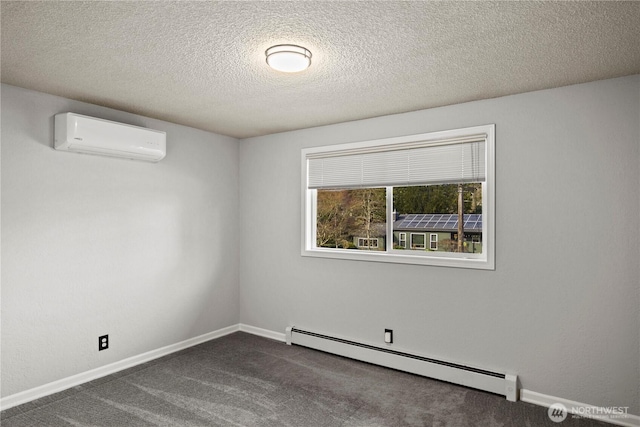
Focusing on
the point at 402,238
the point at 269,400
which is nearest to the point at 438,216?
the point at 402,238

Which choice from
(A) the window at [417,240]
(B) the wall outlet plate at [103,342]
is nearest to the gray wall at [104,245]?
(B) the wall outlet plate at [103,342]

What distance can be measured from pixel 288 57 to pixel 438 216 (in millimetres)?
2061

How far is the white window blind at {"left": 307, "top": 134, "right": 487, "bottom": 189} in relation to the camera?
10.8 feet

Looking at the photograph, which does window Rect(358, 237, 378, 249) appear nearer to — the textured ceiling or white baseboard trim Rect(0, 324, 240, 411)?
the textured ceiling

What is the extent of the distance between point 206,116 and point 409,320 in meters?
2.73

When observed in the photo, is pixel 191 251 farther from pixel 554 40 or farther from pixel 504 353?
pixel 554 40

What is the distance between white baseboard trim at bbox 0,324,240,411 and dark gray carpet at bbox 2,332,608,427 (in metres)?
0.07

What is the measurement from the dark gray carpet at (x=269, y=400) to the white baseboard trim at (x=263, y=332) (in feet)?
1.96

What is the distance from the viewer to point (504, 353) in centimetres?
308

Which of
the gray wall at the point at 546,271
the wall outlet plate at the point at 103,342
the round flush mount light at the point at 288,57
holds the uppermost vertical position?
the round flush mount light at the point at 288,57

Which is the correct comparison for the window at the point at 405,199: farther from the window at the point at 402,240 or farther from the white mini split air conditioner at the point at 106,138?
the white mini split air conditioner at the point at 106,138

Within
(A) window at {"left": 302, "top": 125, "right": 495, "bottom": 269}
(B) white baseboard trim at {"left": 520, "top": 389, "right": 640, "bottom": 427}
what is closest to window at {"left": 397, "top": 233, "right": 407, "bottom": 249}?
(A) window at {"left": 302, "top": 125, "right": 495, "bottom": 269}

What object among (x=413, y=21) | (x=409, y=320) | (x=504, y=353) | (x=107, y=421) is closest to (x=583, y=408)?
(x=504, y=353)

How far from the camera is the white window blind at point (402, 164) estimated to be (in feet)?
10.8
